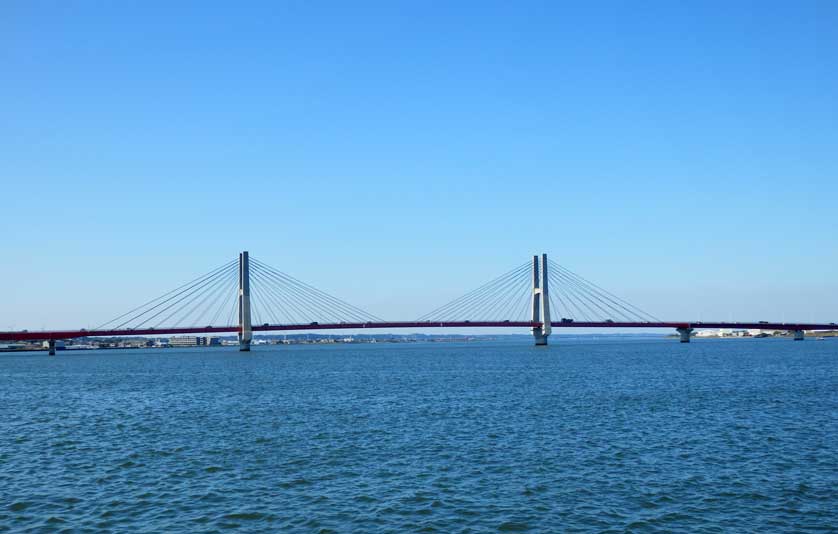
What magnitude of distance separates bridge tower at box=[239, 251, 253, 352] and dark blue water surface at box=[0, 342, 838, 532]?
90004 millimetres

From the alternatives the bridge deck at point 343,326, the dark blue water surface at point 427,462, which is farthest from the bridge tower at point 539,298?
the dark blue water surface at point 427,462

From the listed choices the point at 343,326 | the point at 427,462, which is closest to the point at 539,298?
the point at 343,326

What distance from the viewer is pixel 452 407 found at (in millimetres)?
42281

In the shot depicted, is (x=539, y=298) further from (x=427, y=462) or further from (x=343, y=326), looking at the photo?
(x=427, y=462)

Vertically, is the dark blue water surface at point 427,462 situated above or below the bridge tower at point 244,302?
below

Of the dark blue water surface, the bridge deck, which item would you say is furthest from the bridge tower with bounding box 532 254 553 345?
the dark blue water surface

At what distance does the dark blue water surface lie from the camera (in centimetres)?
1891

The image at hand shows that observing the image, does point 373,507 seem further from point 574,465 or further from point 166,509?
point 574,465

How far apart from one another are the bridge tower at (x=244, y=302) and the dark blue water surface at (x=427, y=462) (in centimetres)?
9000

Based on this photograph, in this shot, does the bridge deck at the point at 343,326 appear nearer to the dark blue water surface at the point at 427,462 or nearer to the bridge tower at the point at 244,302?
the bridge tower at the point at 244,302

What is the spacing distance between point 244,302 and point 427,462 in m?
120

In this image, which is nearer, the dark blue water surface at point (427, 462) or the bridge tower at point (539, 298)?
the dark blue water surface at point (427, 462)

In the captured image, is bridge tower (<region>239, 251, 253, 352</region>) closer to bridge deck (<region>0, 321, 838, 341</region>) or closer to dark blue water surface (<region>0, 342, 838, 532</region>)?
bridge deck (<region>0, 321, 838, 341</region>)

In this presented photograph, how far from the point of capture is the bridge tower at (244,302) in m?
140
